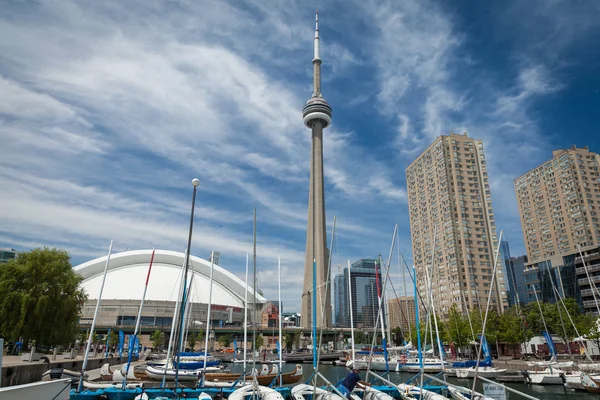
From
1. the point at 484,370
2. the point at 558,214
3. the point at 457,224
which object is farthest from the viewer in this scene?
the point at 558,214

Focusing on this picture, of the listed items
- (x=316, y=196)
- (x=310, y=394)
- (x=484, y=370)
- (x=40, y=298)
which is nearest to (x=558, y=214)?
(x=316, y=196)

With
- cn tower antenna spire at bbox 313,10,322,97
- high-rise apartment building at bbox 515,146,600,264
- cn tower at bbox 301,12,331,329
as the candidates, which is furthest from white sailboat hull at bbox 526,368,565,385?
cn tower antenna spire at bbox 313,10,322,97

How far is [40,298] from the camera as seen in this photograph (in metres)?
35.4

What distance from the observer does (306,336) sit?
10844 cm

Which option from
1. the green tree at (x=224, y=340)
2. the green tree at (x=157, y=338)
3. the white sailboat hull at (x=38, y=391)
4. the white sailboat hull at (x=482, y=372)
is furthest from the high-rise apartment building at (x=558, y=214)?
the white sailboat hull at (x=38, y=391)

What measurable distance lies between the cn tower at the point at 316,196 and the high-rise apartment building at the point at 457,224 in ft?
87.0

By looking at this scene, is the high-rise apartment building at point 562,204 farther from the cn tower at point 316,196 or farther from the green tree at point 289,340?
the green tree at point 289,340

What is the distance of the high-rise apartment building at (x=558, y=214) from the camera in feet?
283

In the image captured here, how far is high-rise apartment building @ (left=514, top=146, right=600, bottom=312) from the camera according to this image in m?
86.1

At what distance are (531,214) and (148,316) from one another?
104162mm

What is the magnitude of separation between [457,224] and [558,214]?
32.1m

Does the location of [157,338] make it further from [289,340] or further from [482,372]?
[482,372]

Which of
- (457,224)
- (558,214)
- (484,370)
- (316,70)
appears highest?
(316,70)

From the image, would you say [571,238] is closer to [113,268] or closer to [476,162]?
[476,162]
